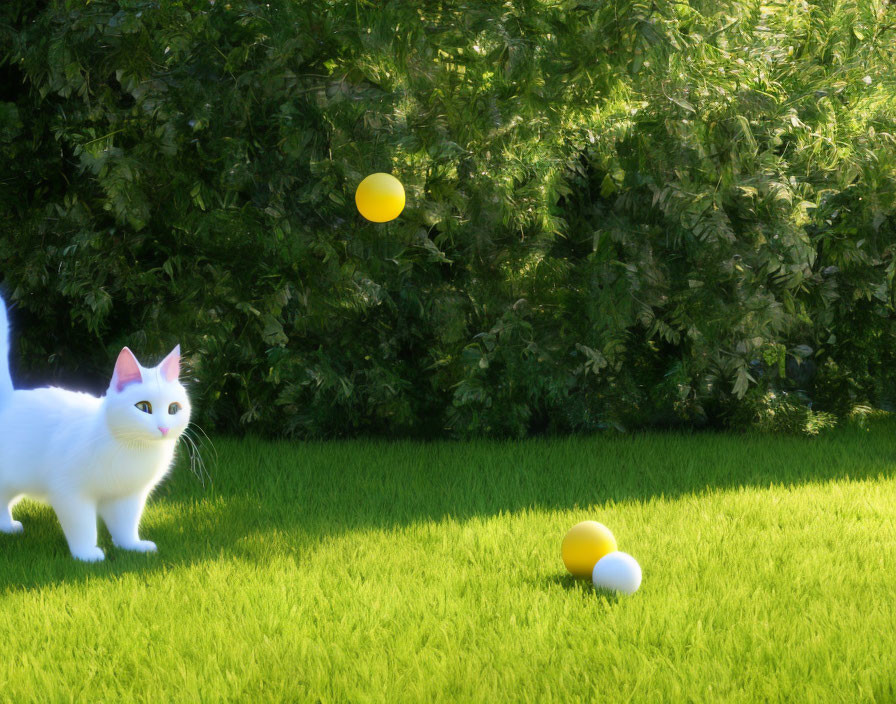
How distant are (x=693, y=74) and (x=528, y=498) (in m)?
2.35

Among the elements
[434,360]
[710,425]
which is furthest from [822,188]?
[434,360]

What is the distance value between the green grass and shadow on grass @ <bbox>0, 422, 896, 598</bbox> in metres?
0.02

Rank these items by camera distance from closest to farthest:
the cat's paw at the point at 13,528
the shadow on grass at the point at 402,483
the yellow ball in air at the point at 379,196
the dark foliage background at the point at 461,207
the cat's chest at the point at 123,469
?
1. the cat's chest at the point at 123,469
2. the shadow on grass at the point at 402,483
3. the cat's paw at the point at 13,528
4. the dark foliage background at the point at 461,207
5. the yellow ball in air at the point at 379,196

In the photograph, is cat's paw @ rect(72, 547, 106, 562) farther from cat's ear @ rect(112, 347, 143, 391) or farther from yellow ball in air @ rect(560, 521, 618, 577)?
yellow ball in air @ rect(560, 521, 618, 577)

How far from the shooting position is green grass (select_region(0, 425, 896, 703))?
2729mm

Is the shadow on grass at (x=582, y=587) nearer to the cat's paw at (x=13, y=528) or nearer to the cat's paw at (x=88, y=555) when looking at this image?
the cat's paw at (x=88, y=555)

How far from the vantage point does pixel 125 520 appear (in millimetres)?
3846

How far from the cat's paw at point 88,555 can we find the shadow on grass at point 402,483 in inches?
2.1

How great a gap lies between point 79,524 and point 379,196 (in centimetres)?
223

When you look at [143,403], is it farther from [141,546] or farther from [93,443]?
[141,546]

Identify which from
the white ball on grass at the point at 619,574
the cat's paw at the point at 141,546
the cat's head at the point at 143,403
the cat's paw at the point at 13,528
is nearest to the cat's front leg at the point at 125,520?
the cat's paw at the point at 141,546

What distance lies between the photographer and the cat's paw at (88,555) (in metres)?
3.67

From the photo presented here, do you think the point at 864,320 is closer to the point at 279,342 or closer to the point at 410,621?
the point at 279,342

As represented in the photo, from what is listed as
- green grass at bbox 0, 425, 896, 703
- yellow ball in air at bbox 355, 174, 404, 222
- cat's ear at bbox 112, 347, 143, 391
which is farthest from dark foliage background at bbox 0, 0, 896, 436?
cat's ear at bbox 112, 347, 143, 391
